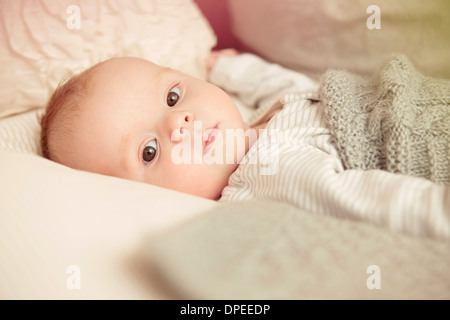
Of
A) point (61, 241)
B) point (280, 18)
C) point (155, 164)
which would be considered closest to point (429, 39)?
point (280, 18)

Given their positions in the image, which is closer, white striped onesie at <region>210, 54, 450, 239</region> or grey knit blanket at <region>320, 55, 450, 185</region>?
white striped onesie at <region>210, 54, 450, 239</region>

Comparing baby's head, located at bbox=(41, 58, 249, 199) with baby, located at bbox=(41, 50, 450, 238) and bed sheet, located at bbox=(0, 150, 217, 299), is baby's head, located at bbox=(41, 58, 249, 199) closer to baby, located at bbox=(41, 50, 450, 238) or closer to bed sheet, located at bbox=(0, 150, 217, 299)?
baby, located at bbox=(41, 50, 450, 238)

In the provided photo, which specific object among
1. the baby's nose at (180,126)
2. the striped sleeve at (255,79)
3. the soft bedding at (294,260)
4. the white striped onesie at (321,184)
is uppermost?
the striped sleeve at (255,79)

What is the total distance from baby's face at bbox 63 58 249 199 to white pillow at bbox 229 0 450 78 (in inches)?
17.1

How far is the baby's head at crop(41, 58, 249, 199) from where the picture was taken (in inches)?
34.7

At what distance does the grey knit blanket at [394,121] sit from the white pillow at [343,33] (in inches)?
6.8

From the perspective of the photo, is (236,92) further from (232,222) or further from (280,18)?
(232,222)

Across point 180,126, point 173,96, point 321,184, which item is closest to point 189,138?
point 180,126

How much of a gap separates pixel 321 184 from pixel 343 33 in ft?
2.01

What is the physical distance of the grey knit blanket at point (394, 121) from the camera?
2.44 feet

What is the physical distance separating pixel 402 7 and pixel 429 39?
107 mm
